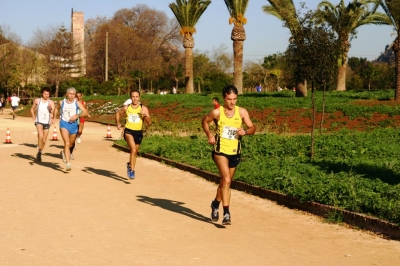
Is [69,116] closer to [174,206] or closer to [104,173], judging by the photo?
[104,173]

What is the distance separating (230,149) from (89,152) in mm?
12154

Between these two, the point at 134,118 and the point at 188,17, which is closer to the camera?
the point at 134,118

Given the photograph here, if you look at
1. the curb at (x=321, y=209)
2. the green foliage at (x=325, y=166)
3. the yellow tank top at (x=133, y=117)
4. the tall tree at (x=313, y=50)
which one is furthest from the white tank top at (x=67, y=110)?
the tall tree at (x=313, y=50)

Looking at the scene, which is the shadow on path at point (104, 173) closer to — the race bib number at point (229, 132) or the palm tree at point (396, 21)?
the race bib number at point (229, 132)

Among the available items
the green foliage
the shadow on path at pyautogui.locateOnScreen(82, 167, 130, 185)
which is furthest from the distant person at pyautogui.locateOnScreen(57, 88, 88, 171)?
the green foliage

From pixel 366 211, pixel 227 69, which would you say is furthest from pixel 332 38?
pixel 227 69

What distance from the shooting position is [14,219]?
32.3 ft

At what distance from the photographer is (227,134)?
958cm

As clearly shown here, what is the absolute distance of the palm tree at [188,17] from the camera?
51.3 m

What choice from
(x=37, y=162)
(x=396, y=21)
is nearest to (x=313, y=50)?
(x=37, y=162)

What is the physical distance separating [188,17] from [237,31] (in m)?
9.07

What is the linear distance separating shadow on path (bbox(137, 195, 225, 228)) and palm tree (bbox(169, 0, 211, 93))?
131 feet

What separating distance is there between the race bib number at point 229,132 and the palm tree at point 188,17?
139 ft

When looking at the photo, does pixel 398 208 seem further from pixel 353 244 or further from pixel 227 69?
pixel 227 69
